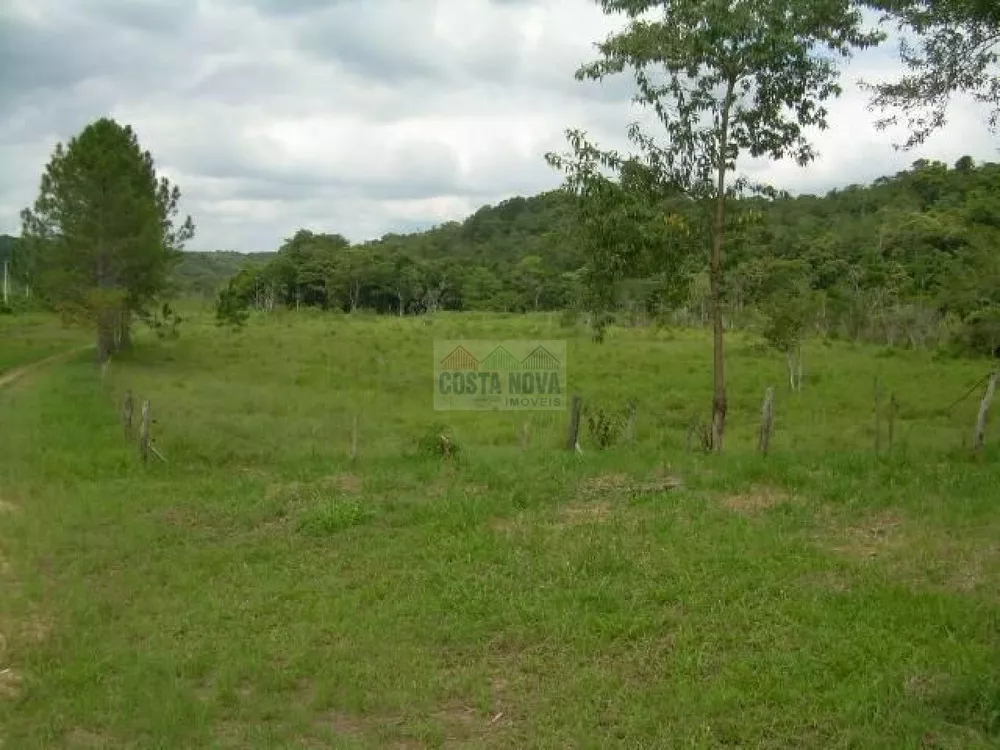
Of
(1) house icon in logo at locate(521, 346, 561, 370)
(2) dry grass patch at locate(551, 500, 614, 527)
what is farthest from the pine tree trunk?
(2) dry grass patch at locate(551, 500, 614, 527)

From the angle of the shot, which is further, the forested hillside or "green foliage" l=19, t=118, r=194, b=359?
"green foliage" l=19, t=118, r=194, b=359

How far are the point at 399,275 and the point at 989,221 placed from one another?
183ft

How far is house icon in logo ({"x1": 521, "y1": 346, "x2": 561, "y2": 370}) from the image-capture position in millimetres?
28233

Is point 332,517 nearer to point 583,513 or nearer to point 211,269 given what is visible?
point 583,513

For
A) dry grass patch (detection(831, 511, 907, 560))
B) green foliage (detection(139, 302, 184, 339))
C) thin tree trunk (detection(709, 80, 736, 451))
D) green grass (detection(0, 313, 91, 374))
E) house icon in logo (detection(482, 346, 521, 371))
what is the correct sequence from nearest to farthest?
dry grass patch (detection(831, 511, 907, 560))
thin tree trunk (detection(709, 80, 736, 451))
house icon in logo (detection(482, 346, 521, 371))
green grass (detection(0, 313, 91, 374))
green foliage (detection(139, 302, 184, 339))

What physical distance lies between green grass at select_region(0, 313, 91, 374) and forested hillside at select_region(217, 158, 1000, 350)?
7773mm

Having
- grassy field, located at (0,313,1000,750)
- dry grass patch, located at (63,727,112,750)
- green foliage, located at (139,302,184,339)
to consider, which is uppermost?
green foliage, located at (139,302,184,339)

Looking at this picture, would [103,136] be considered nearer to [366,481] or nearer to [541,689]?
[366,481]

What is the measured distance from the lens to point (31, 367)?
29672mm

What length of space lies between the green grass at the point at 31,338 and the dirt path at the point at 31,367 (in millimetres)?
311

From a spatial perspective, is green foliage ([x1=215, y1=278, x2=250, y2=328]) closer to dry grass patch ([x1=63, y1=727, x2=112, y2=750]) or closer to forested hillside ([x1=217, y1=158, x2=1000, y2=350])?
forested hillside ([x1=217, y1=158, x2=1000, y2=350])

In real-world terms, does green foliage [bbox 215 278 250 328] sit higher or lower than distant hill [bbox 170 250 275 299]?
lower

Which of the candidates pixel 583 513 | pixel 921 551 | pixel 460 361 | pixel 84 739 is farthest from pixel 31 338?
pixel 921 551

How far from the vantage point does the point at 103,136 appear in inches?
1236
